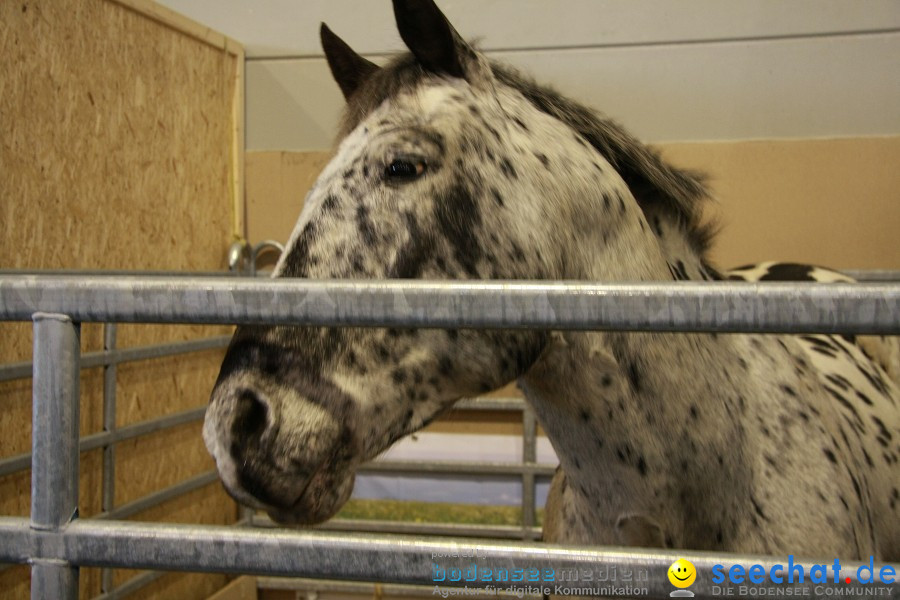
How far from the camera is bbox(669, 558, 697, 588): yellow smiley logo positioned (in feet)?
1.75

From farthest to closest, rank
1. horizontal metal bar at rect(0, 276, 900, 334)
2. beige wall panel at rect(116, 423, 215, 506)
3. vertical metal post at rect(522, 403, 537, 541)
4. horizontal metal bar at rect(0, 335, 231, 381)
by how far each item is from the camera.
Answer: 1. vertical metal post at rect(522, 403, 537, 541)
2. beige wall panel at rect(116, 423, 215, 506)
3. horizontal metal bar at rect(0, 335, 231, 381)
4. horizontal metal bar at rect(0, 276, 900, 334)

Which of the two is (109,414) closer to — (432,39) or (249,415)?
(249,415)

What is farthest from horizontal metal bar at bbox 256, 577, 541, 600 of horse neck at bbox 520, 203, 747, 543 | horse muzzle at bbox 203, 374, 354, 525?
horse muzzle at bbox 203, 374, 354, 525

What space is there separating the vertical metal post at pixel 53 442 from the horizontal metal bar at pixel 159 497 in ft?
4.67

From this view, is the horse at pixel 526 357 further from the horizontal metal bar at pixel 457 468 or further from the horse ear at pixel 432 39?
the horizontal metal bar at pixel 457 468

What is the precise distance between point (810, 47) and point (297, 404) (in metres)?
2.55

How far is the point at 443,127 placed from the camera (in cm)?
87

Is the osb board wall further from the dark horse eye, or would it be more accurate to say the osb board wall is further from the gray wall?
the dark horse eye

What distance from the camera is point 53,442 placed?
61 centimetres

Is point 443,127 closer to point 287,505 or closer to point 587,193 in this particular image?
point 587,193

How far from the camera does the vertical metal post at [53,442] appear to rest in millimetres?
606

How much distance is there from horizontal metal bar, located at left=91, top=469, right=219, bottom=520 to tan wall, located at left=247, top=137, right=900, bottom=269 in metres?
1.30

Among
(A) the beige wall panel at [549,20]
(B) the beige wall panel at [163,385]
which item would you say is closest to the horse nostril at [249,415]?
(B) the beige wall panel at [163,385]

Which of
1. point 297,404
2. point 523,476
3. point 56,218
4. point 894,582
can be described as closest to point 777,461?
point 894,582
